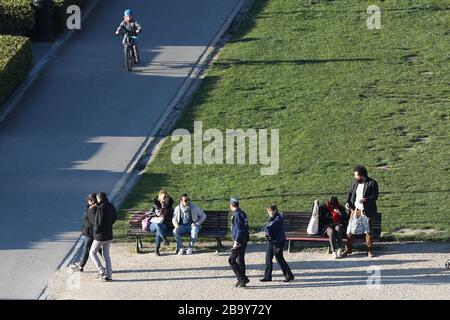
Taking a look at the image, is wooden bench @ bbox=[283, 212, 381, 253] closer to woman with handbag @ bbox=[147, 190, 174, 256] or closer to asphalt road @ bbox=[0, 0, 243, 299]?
woman with handbag @ bbox=[147, 190, 174, 256]

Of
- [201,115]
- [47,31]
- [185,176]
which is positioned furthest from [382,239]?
[47,31]

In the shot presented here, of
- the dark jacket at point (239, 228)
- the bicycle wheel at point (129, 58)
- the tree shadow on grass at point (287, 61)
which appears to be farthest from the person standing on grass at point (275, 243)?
the bicycle wheel at point (129, 58)

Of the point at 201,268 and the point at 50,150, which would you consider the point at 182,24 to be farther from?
the point at 201,268

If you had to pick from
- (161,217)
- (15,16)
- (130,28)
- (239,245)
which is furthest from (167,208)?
(15,16)

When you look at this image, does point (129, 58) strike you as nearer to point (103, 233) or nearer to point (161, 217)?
point (161, 217)

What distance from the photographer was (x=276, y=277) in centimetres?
2558

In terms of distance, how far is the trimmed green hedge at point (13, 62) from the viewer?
32.9 meters

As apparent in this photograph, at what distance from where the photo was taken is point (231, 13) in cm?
3794

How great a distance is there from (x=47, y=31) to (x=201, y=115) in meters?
5.70

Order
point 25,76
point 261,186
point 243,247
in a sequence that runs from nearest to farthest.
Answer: point 243,247
point 261,186
point 25,76

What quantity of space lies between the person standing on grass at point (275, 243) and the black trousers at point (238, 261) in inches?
16.4

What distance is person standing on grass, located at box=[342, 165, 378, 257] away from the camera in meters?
26.3

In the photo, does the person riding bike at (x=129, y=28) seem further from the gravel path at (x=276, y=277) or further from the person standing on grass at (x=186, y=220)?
the gravel path at (x=276, y=277)

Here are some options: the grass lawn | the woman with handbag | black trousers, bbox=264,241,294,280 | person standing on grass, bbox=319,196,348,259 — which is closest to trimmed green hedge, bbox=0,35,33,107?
the grass lawn
